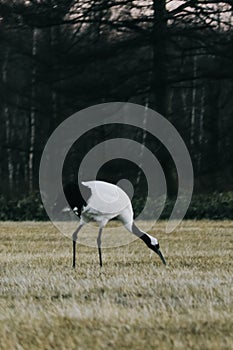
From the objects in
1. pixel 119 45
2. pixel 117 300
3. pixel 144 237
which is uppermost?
pixel 119 45

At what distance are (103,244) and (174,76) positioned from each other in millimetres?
12342

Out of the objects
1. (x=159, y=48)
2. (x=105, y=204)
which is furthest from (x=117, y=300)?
(x=159, y=48)

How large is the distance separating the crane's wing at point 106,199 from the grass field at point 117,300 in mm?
643

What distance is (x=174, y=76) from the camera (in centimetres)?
2702

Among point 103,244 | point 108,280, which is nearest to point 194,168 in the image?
point 103,244

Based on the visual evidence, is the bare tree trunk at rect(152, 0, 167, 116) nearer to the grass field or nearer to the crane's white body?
the grass field

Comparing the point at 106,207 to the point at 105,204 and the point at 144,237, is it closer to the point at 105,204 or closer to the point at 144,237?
the point at 105,204

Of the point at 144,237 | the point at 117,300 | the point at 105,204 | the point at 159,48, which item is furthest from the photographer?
the point at 159,48

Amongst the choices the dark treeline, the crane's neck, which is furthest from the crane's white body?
the dark treeline

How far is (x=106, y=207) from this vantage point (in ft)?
39.7

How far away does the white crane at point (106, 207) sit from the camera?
12008 mm

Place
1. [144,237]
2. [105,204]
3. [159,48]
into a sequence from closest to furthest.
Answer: [105,204] < [144,237] < [159,48]

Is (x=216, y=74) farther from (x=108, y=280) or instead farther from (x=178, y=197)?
(x=108, y=280)

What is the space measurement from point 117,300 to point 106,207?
444 centimetres
